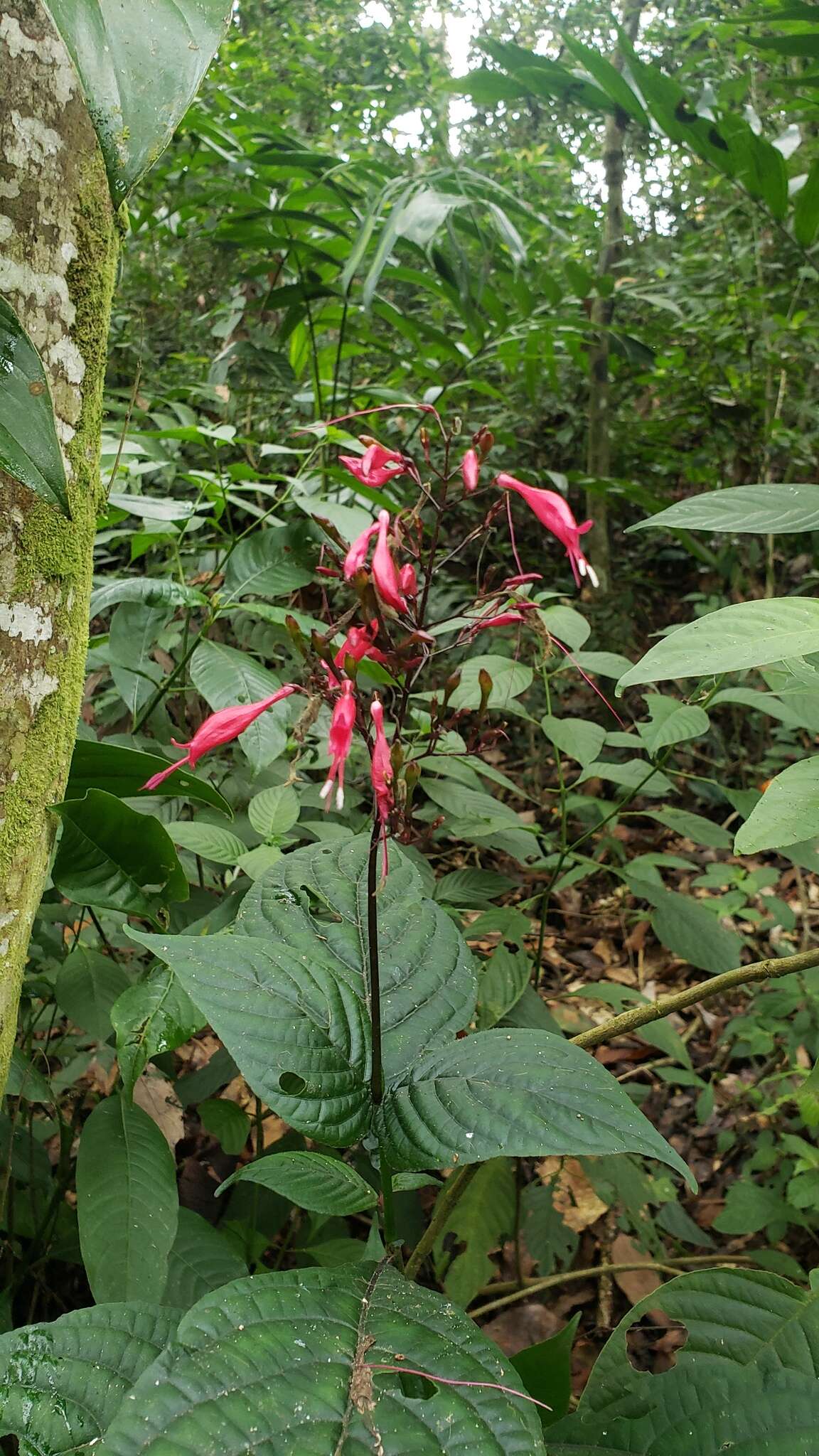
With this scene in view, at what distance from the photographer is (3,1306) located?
2.97ft

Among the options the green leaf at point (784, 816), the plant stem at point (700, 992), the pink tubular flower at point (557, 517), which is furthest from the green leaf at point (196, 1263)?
the pink tubular flower at point (557, 517)

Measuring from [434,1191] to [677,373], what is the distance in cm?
301

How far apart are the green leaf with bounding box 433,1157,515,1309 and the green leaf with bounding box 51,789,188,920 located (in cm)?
63

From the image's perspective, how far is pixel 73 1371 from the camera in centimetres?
59

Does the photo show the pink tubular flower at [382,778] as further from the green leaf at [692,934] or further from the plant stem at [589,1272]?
the green leaf at [692,934]

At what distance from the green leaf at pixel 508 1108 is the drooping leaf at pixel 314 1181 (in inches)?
3.3

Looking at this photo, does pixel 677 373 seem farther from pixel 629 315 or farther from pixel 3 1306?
pixel 3 1306

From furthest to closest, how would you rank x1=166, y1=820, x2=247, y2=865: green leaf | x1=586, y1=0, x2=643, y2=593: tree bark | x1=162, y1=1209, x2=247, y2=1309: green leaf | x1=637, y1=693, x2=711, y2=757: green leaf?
x1=586, y1=0, x2=643, y2=593: tree bark < x1=637, y1=693, x2=711, y2=757: green leaf < x1=166, y1=820, x2=247, y2=865: green leaf < x1=162, y1=1209, x2=247, y2=1309: green leaf

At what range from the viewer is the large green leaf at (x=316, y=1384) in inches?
18.1

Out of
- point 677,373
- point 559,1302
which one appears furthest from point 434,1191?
point 677,373

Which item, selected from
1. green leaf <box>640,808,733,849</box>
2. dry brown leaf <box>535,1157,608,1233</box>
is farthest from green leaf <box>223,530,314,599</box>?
dry brown leaf <box>535,1157,608,1233</box>

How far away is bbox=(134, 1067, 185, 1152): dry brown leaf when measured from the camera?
1.04 metres

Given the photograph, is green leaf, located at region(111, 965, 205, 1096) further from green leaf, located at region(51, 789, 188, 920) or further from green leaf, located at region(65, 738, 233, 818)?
green leaf, located at region(65, 738, 233, 818)

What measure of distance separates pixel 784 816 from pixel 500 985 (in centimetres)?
56
